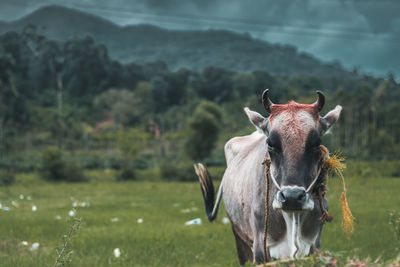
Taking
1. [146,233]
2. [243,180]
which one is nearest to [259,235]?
[243,180]

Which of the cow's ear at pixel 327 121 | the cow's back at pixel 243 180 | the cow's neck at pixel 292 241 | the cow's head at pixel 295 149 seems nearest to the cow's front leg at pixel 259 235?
the cow's neck at pixel 292 241

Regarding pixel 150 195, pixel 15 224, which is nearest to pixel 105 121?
pixel 150 195

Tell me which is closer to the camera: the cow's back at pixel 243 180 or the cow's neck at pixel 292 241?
the cow's neck at pixel 292 241

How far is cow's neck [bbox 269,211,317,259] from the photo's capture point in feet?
13.8

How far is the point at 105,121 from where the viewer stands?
299 feet

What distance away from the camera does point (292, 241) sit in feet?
13.9

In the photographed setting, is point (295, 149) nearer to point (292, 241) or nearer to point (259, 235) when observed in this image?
point (292, 241)

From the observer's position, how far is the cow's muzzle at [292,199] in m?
3.81

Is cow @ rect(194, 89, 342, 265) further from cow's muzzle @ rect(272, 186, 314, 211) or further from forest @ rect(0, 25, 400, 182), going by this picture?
forest @ rect(0, 25, 400, 182)

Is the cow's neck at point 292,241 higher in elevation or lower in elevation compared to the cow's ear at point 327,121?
lower

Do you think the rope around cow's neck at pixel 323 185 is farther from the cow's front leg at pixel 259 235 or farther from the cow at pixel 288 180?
the cow's front leg at pixel 259 235

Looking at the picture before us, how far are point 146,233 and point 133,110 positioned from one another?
254 feet

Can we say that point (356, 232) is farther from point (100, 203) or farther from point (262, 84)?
point (262, 84)

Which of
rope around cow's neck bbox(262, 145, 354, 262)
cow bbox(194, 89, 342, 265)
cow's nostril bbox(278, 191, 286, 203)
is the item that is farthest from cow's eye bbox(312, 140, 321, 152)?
cow's nostril bbox(278, 191, 286, 203)
